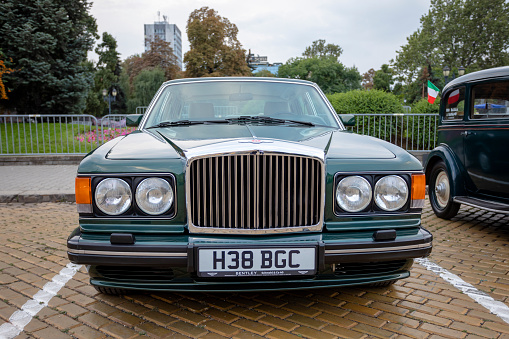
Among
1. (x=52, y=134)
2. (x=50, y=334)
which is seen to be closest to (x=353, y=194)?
(x=50, y=334)

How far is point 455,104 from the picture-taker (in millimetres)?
5676

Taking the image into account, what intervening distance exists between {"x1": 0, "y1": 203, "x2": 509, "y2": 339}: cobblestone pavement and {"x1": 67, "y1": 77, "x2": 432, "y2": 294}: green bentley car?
0.95ft

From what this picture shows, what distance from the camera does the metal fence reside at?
475 inches

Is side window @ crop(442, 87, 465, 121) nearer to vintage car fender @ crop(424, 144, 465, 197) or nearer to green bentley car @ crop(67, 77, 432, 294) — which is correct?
vintage car fender @ crop(424, 144, 465, 197)

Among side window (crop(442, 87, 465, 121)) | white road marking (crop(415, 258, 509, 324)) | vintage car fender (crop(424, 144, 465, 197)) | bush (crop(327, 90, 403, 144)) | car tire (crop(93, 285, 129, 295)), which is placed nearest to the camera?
white road marking (crop(415, 258, 509, 324))

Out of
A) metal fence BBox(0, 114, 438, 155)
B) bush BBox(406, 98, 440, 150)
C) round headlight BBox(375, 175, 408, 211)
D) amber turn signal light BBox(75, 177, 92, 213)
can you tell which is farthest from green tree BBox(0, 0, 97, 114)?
round headlight BBox(375, 175, 408, 211)

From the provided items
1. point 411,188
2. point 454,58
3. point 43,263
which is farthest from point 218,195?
point 454,58

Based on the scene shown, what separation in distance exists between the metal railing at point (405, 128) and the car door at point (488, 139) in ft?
22.4

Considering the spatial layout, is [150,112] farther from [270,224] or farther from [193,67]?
[193,67]

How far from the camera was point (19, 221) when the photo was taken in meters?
5.65

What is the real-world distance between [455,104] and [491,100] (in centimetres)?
76

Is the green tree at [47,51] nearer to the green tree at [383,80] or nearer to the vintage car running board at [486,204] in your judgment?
the vintage car running board at [486,204]

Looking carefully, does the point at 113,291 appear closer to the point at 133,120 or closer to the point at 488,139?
the point at 133,120

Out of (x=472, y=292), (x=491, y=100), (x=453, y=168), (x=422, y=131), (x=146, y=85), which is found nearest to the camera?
(x=472, y=292)
